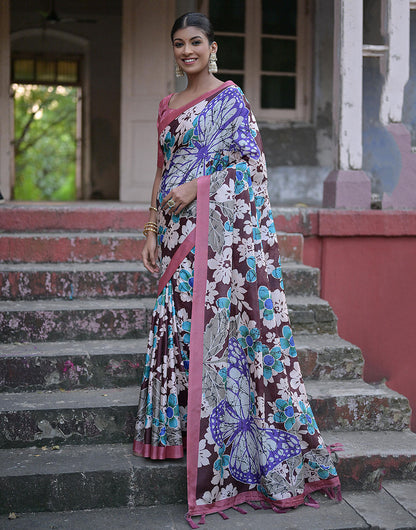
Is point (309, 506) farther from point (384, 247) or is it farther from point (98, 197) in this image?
point (98, 197)

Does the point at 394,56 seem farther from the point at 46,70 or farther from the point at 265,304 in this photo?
the point at 46,70

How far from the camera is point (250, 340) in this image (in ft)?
8.84

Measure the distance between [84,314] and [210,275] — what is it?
1134mm

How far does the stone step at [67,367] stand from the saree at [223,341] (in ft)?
1.79

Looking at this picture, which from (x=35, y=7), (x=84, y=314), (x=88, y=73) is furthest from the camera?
(x=88, y=73)

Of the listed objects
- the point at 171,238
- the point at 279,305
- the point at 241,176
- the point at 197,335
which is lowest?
the point at 197,335

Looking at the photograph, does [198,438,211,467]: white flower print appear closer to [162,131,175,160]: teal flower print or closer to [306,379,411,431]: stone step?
[306,379,411,431]: stone step

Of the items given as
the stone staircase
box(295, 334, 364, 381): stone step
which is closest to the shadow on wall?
the stone staircase

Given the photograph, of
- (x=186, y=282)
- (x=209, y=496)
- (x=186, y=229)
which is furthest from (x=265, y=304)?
(x=209, y=496)

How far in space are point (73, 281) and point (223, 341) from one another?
1.44m

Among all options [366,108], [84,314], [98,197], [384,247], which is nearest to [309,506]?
[84,314]

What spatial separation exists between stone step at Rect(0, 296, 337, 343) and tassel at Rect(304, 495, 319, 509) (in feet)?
3.75

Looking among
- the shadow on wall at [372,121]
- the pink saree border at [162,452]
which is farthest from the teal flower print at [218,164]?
the shadow on wall at [372,121]

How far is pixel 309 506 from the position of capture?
8.84 ft
